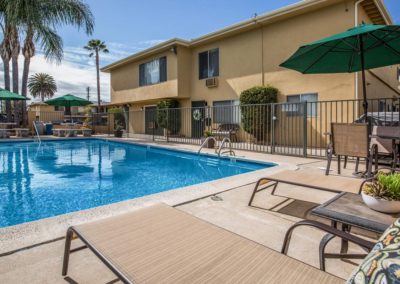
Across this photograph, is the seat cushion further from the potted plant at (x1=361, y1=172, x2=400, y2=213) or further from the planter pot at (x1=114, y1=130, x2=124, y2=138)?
the planter pot at (x1=114, y1=130, x2=124, y2=138)

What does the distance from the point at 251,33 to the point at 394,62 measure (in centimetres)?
789

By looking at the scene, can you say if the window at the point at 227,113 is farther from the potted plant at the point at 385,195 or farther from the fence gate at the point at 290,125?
the potted plant at the point at 385,195

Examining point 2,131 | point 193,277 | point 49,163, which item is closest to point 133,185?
point 49,163

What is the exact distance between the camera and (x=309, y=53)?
4.96m

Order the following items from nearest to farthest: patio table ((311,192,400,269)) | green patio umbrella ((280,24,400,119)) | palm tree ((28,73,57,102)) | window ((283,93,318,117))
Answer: patio table ((311,192,400,269)) → green patio umbrella ((280,24,400,119)) → window ((283,93,318,117)) → palm tree ((28,73,57,102))

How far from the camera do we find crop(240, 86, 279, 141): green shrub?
11.1m

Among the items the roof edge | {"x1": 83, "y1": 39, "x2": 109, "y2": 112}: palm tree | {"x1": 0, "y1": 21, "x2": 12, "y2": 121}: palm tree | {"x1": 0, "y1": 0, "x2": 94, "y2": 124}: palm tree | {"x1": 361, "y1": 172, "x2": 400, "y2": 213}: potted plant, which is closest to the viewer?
{"x1": 361, "y1": 172, "x2": 400, "y2": 213}: potted plant

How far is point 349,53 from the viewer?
5387mm

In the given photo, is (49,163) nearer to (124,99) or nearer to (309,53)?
(309,53)

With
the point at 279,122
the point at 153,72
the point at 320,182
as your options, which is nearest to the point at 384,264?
the point at 320,182

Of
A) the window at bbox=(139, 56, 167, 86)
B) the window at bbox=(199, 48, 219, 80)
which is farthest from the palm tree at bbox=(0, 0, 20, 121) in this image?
the window at bbox=(199, 48, 219, 80)

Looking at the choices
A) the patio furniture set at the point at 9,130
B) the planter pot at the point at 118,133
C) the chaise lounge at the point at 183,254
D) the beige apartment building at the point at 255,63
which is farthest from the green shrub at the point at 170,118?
the chaise lounge at the point at 183,254

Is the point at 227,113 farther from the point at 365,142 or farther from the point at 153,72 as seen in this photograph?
the point at 365,142

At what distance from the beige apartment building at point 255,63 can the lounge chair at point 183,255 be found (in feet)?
31.4
